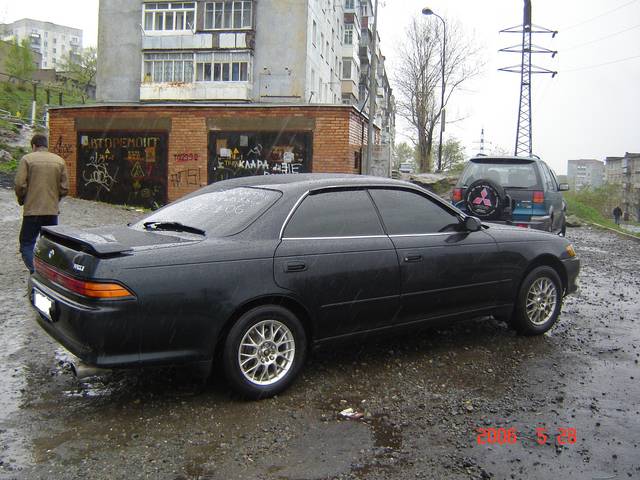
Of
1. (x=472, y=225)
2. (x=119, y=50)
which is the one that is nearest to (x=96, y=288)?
(x=472, y=225)

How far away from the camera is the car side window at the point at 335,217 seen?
404 centimetres

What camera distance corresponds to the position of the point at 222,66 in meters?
36.7

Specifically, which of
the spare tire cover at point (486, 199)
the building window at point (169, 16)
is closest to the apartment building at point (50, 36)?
the building window at point (169, 16)

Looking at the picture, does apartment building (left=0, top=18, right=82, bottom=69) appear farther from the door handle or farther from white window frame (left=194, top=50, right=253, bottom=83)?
the door handle

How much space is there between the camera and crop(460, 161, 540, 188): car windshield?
383 inches

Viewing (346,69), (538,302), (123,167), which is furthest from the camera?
(346,69)

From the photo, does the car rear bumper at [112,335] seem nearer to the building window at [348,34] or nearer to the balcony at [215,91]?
the balcony at [215,91]

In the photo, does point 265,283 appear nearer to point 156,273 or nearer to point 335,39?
point 156,273

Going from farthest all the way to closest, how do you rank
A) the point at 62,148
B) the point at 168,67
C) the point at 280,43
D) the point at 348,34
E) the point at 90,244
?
the point at 348,34
the point at 168,67
the point at 280,43
the point at 62,148
the point at 90,244

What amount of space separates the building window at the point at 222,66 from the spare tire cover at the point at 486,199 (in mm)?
30198

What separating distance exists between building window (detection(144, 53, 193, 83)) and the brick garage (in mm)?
20894

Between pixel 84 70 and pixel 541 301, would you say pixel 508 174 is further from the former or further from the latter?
pixel 84 70
